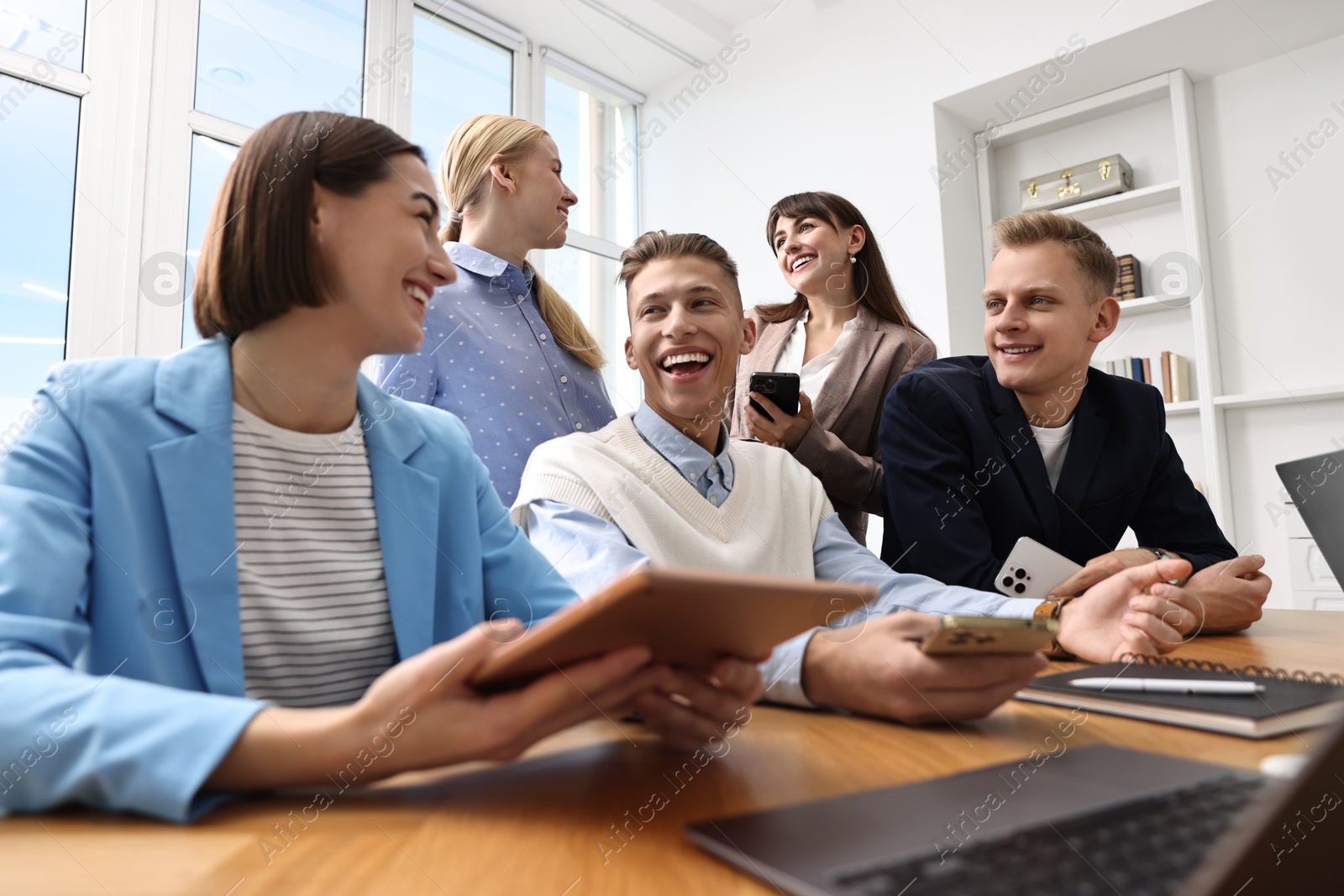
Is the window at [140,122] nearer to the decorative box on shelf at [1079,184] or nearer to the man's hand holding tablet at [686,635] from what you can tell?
the man's hand holding tablet at [686,635]

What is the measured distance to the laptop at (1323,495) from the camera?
1.38 m

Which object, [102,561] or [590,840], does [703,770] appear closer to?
[590,840]

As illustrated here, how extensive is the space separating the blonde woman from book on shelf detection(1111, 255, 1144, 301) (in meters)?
3.20

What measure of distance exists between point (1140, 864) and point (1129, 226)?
4816 millimetres

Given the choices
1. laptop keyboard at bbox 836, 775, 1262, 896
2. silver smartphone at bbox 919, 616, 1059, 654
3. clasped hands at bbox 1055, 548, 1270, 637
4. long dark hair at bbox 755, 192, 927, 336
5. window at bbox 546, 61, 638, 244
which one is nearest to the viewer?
laptop keyboard at bbox 836, 775, 1262, 896

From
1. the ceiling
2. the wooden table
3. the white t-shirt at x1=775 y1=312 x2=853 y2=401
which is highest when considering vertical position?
the ceiling

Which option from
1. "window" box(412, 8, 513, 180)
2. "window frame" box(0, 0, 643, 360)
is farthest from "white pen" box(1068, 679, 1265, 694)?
"window" box(412, 8, 513, 180)

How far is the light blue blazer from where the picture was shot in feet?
1.98

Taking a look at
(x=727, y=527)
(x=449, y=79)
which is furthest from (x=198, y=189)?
(x=727, y=527)

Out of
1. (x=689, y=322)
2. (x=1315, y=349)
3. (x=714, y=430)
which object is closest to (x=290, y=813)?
(x=714, y=430)

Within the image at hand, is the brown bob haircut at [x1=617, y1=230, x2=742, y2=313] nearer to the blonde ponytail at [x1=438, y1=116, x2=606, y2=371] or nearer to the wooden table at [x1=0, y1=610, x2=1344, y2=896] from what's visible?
the blonde ponytail at [x1=438, y1=116, x2=606, y2=371]

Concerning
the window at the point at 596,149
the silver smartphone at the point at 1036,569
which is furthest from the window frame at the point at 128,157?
the silver smartphone at the point at 1036,569

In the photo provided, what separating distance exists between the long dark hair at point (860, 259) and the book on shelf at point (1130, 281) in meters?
2.36

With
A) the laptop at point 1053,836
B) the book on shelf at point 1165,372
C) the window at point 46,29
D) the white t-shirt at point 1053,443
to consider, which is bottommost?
the laptop at point 1053,836
